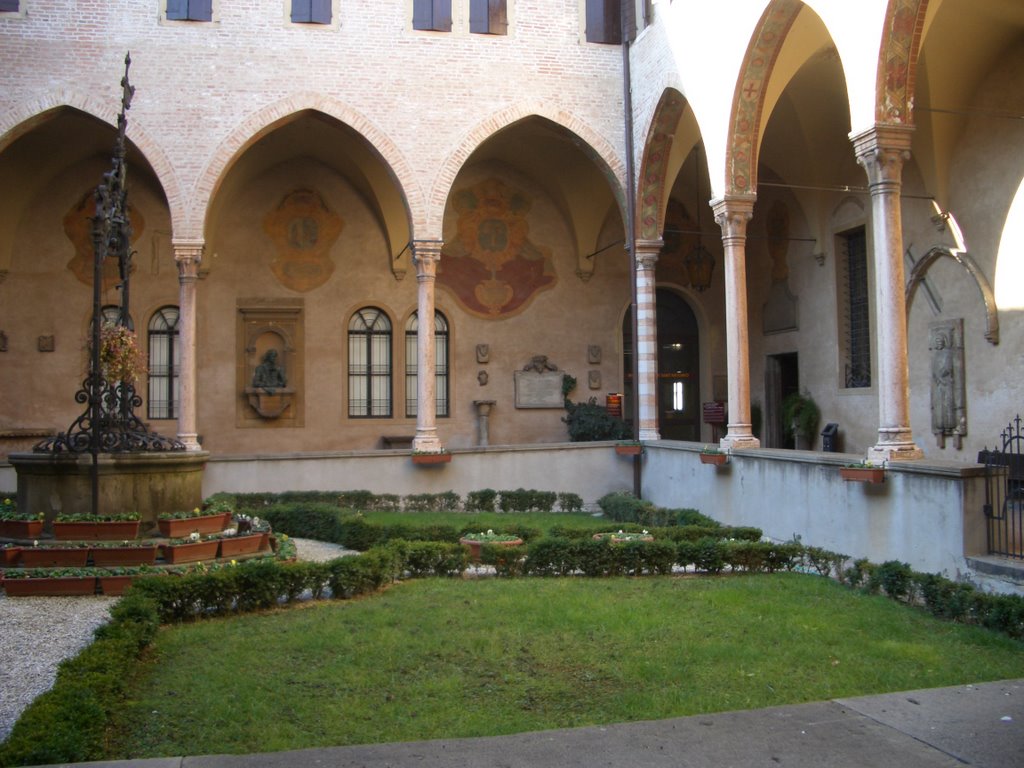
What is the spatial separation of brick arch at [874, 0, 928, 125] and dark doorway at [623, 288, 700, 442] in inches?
448

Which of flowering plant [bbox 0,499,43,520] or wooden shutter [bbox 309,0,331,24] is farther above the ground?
wooden shutter [bbox 309,0,331,24]

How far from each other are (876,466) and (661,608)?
11.1 ft

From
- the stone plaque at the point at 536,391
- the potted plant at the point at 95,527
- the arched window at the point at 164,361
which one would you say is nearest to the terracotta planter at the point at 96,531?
the potted plant at the point at 95,527

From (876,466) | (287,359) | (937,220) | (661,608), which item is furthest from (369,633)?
(287,359)

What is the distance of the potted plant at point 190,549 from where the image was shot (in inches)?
344

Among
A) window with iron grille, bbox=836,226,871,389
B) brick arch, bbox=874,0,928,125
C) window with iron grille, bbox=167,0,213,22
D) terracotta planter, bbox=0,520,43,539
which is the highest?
window with iron grille, bbox=167,0,213,22

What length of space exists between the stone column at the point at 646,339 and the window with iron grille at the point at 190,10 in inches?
327

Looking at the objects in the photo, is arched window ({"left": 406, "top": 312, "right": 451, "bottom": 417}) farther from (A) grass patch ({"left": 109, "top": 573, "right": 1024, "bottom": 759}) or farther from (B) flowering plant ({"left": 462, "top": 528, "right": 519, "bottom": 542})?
(A) grass patch ({"left": 109, "top": 573, "right": 1024, "bottom": 759})

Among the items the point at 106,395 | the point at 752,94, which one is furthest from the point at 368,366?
the point at 106,395

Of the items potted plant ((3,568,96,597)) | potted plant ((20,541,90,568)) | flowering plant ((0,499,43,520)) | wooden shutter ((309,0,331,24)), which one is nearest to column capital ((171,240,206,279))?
wooden shutter ((309,0,331,24))

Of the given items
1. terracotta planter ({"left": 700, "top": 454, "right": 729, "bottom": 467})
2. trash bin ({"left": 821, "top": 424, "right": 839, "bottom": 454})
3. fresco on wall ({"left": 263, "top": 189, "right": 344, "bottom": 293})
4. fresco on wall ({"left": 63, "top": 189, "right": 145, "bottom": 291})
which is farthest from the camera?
fresco on wall ({"left": 263, "top": 189, "right": 344, "bottom": 293})

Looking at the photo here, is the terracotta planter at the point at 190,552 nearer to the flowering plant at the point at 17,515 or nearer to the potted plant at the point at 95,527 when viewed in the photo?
the potted plant at the point at 95,527

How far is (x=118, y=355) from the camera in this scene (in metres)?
9.75

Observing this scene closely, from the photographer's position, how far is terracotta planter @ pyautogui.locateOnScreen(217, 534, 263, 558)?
30.3 feet
